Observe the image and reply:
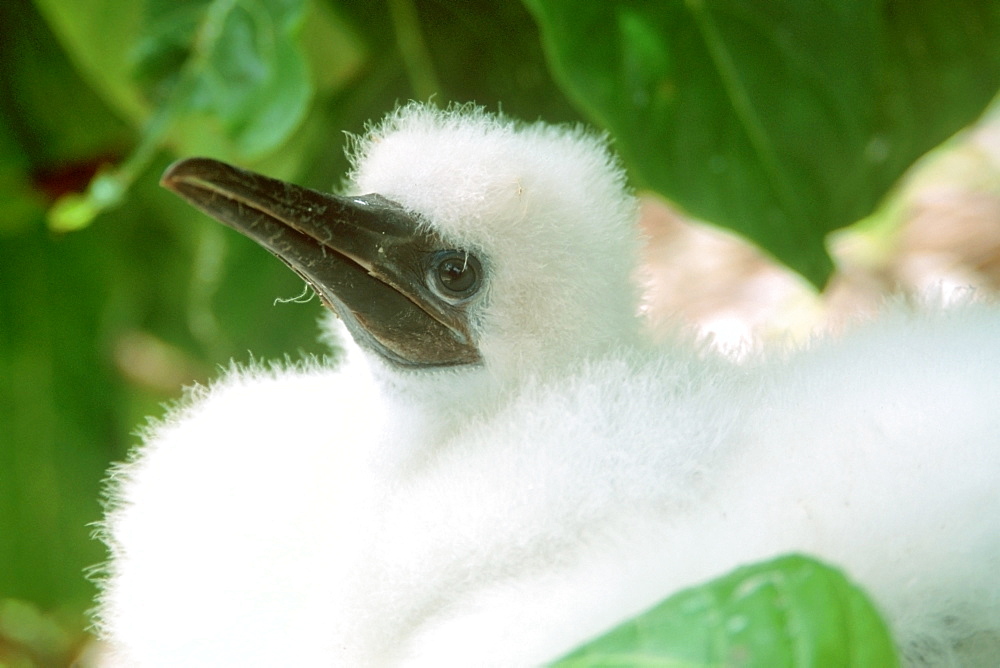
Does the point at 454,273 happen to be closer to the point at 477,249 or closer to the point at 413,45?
the point at 477,249

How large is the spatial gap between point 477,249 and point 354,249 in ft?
0.38

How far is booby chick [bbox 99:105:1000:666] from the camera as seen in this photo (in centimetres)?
58

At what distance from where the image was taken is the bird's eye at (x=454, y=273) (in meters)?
0.80

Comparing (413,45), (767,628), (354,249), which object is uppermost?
(413,45)

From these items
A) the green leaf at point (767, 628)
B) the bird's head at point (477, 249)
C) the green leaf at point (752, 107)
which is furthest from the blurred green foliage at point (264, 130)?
the green leaf at point (767, 628)

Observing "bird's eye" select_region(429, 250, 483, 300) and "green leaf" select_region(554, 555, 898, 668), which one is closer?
"green leaf" select_region(554, 555, 898, 668)

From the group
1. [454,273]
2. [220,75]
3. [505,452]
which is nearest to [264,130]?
[220,75]

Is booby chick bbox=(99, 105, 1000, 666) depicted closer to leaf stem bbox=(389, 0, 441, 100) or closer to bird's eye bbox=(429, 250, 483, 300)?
bird's eye bbox=(429, 250, 483, 300)

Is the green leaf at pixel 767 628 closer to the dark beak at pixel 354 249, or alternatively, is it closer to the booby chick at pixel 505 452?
the booby chick at pixel 505 452

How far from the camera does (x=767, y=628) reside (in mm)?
448

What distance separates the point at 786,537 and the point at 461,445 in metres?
0.28

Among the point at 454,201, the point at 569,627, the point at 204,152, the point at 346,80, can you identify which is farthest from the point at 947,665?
the point at 346,80

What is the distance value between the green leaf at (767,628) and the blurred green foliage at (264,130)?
2.27 feet

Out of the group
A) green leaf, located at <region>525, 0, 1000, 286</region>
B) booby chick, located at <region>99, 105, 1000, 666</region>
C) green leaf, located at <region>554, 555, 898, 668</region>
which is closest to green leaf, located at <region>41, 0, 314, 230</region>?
booby chick, located at <region>99, 105, 1000, 666</region>
